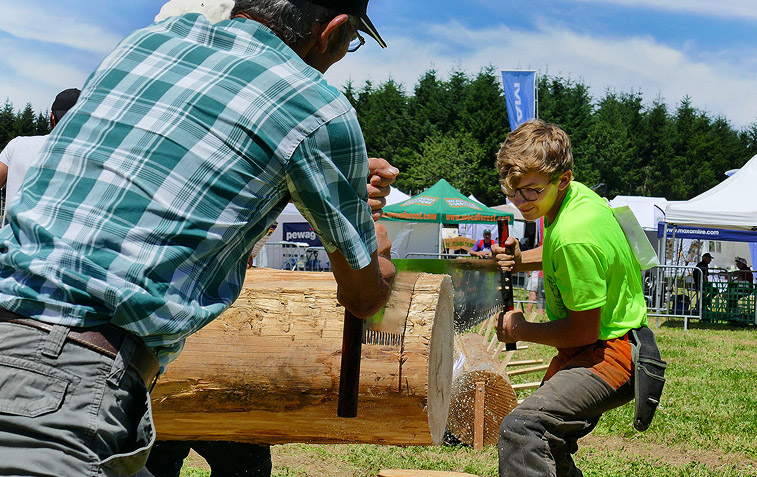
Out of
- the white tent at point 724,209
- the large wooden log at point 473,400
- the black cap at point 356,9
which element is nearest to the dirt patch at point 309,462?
the large wooden log at point 473,400

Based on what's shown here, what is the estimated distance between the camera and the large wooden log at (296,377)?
2.57m

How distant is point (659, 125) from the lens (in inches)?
2179

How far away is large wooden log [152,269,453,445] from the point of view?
8.43ft

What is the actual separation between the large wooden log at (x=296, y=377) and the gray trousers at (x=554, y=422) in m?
0.33

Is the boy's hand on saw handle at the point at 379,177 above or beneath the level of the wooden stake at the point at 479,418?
above

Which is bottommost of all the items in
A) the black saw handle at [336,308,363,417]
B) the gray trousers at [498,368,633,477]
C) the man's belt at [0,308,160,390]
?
the gray trousers at [498,368,633,477]

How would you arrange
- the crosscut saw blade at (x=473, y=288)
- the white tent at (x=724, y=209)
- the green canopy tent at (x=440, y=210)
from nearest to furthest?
1. the crosscut saw blade at (x=473, y=288)
2. the white tent at (x=724, y=209)
3. the green canopy tent at (x=440, y=210)

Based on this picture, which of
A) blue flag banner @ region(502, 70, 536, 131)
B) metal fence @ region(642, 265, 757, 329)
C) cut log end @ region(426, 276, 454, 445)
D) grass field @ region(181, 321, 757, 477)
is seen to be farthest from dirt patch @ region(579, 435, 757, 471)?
blue flag banner @ region(502, 70, 536, 131)

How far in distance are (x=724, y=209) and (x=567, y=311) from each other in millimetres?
11603

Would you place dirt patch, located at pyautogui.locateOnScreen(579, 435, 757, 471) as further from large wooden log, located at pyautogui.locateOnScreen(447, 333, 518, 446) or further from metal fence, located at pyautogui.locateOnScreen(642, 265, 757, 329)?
metal fence, located at pyautogui.locateOnScreen(642, 265, 757, 329)

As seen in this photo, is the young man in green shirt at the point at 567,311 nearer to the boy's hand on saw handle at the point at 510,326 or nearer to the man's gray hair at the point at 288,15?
the boy's hand on saw handle at the point at 510,326

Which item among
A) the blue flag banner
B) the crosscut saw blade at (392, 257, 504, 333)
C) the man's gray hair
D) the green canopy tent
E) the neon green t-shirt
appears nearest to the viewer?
the man's gray hair

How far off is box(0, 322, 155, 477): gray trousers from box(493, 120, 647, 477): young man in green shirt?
192cm

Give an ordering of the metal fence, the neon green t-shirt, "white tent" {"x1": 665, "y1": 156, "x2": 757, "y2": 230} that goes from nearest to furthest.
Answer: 1. the neon green t-shirt
2. "white tent" {"x1": 665, "y1": 156, "x2": 757, "y2": 230}
3. the metal fence
